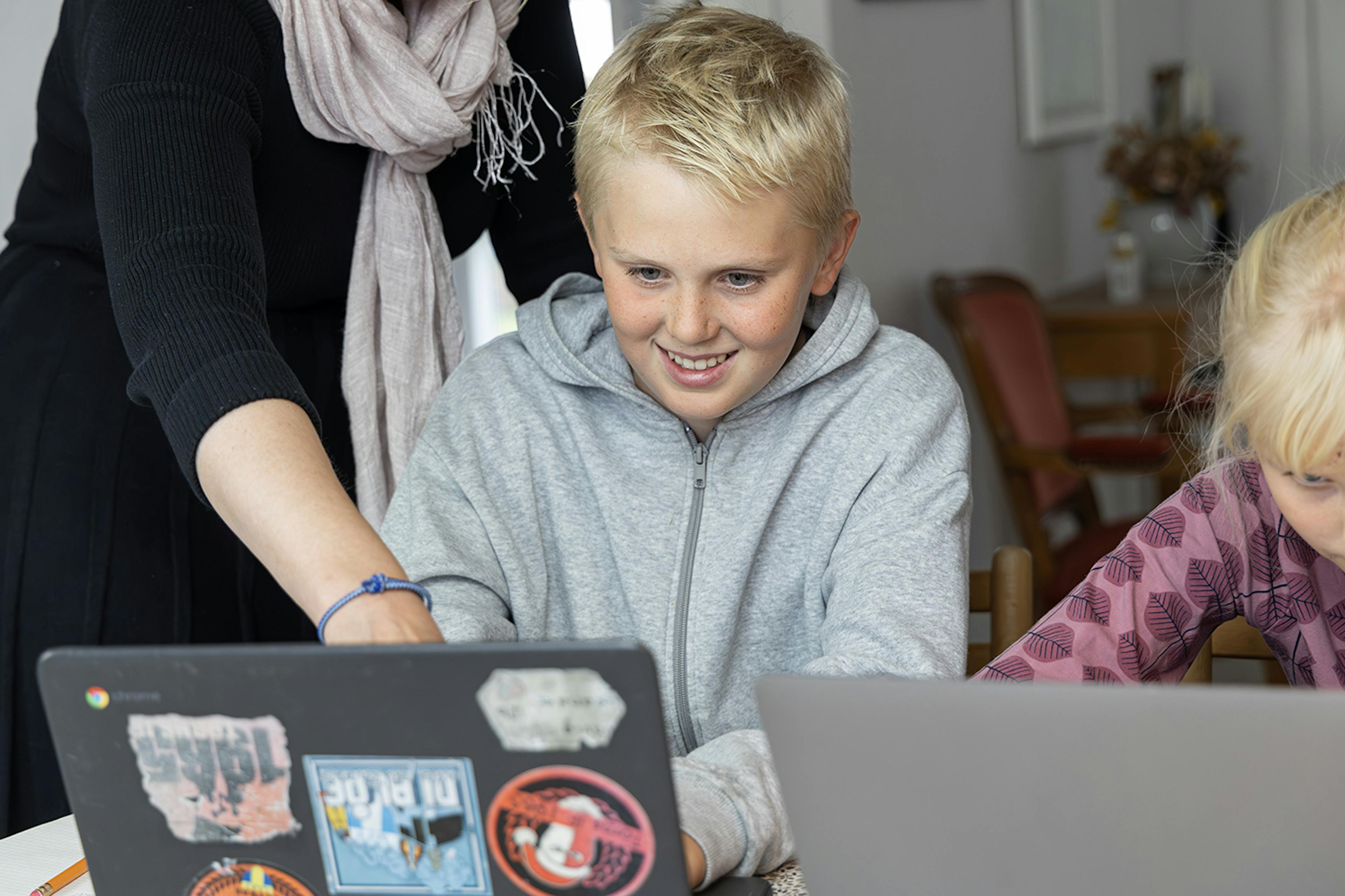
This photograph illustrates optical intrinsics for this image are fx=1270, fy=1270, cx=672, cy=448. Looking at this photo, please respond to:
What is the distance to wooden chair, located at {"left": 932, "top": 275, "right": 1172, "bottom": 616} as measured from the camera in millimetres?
2453

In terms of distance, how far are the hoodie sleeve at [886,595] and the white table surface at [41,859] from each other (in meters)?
0.37

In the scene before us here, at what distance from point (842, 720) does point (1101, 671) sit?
0.44 m

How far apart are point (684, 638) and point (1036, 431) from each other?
1907 millimetres

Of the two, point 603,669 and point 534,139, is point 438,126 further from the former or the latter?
point 603,669

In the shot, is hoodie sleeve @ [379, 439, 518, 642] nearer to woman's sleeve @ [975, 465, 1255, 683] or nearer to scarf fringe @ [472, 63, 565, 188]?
scarf fringe @ [472, 63, 565, 188]

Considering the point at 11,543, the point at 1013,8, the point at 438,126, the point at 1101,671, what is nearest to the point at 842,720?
the point at 1101,671

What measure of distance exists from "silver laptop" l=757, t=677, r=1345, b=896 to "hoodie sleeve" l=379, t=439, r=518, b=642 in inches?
18.7

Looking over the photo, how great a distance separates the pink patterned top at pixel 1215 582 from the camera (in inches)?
36.7

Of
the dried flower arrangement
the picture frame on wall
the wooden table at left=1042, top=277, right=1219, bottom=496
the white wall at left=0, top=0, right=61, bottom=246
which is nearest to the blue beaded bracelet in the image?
the white wall at left=0, top=0, right=61, bottom=246

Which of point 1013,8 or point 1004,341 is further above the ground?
point 1013,8

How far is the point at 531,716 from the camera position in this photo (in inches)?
19.9

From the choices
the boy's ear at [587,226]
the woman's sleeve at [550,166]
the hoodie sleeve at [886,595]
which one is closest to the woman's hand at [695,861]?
the hoodie sleeve at [886,595]

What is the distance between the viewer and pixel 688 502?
104 cm

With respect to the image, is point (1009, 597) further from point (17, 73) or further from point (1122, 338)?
point (1122, 338)
